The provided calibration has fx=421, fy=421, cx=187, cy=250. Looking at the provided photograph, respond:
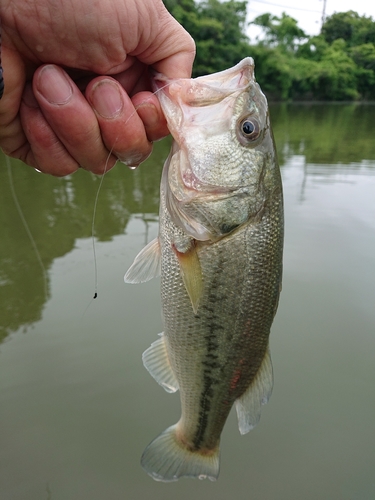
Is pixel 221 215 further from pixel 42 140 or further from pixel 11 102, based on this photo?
pixel 11 102

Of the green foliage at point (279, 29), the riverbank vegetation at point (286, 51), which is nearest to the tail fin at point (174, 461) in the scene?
the riverbank vegetation at point (286, 51)

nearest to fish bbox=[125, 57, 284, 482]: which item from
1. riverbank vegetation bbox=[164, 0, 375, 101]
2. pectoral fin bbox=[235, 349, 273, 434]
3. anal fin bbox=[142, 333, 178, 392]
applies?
pectoral fin bbox=[235, 349, 273, 434]

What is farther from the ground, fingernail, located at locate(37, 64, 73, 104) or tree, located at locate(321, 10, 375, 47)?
tree, located at locate(321, 10, 375, 47)

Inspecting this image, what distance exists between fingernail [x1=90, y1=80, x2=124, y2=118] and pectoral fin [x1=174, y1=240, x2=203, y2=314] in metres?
0.63

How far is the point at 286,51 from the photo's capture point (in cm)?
5609

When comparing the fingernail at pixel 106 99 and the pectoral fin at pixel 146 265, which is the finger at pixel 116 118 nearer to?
the fingernail at pixel 106 99

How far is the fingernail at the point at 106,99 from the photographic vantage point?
1.71 meters

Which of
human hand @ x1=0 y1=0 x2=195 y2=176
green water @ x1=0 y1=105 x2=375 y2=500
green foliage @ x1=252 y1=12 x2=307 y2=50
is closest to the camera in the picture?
human hand @ x1=0 y1=0 x2=195 y2=176

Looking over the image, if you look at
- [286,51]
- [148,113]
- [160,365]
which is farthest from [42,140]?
[286,51]

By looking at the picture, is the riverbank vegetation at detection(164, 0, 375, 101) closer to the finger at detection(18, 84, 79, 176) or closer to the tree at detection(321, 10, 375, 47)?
the tree at detection(321, 10, 375, 47)

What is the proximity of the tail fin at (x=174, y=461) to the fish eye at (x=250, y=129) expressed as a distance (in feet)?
5.04

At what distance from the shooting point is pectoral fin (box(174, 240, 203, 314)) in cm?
175

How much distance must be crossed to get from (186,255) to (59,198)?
599 cm

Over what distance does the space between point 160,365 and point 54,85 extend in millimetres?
1373
